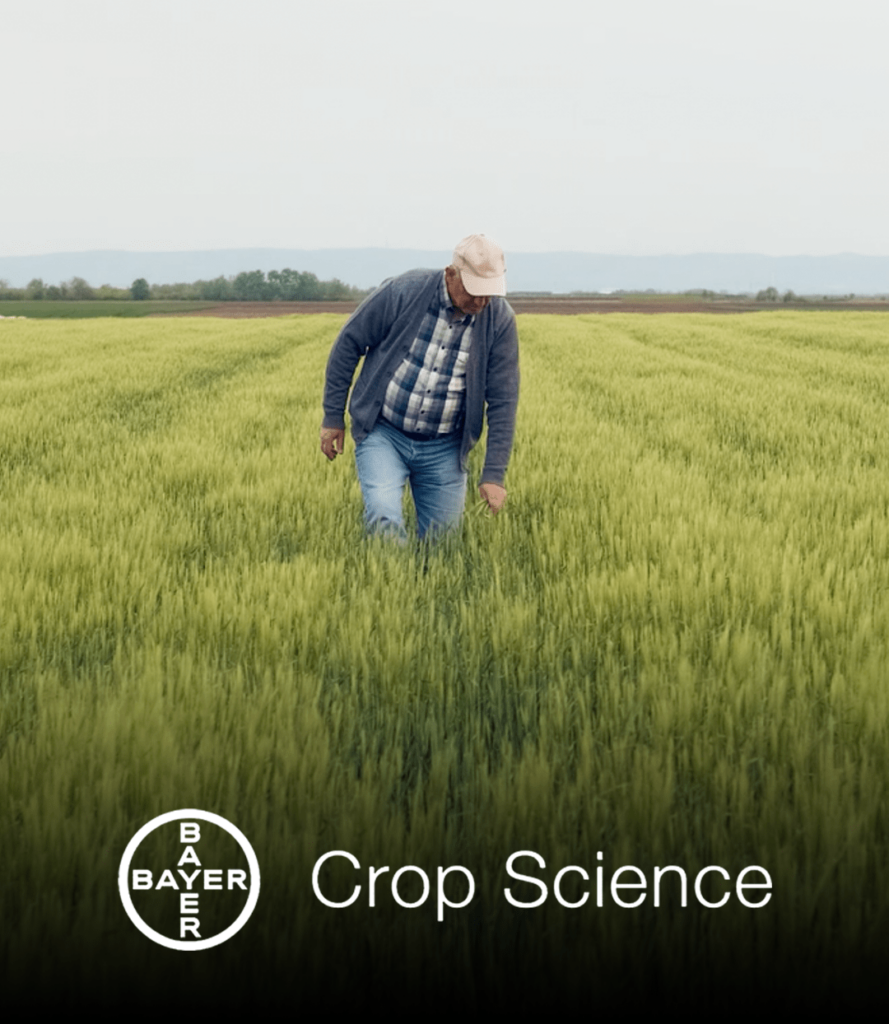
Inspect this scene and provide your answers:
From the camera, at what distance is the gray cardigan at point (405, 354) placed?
146 inches

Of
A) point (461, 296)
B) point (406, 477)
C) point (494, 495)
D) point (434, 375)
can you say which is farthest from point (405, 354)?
point (494, 495)

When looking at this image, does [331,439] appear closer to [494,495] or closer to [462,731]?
[494,495]

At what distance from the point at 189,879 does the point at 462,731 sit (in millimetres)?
781

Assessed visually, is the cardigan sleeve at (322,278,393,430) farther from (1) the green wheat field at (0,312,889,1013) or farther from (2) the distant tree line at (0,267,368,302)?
(2) the distant tree line at (0,267,368,302)

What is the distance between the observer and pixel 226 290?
82.3 m

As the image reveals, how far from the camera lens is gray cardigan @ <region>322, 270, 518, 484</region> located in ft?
12.1

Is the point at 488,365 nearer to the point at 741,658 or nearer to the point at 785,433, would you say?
the point at 741,658

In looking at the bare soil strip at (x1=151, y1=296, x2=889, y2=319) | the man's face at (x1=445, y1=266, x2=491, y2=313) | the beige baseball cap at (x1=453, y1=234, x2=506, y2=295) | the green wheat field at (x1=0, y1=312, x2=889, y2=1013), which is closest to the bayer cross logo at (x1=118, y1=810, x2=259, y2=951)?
the green wheat field at (x1=0, y1=312, x2=889, y2=1013)

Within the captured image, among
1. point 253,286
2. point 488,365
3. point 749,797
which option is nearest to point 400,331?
point 488,365

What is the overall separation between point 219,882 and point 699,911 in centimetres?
78

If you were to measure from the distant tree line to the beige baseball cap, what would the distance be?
253 ft

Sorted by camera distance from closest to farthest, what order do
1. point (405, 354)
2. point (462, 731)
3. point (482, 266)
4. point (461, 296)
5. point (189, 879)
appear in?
1. point (189, 879)
2. point (462, 731)
3. point (482, 266)
4. point (461, 296)
5. point (405, 354)

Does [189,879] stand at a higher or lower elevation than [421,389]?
lower

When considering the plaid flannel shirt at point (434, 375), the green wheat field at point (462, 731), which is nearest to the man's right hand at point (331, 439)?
the plaid flannel shirt at point (434, 375)
